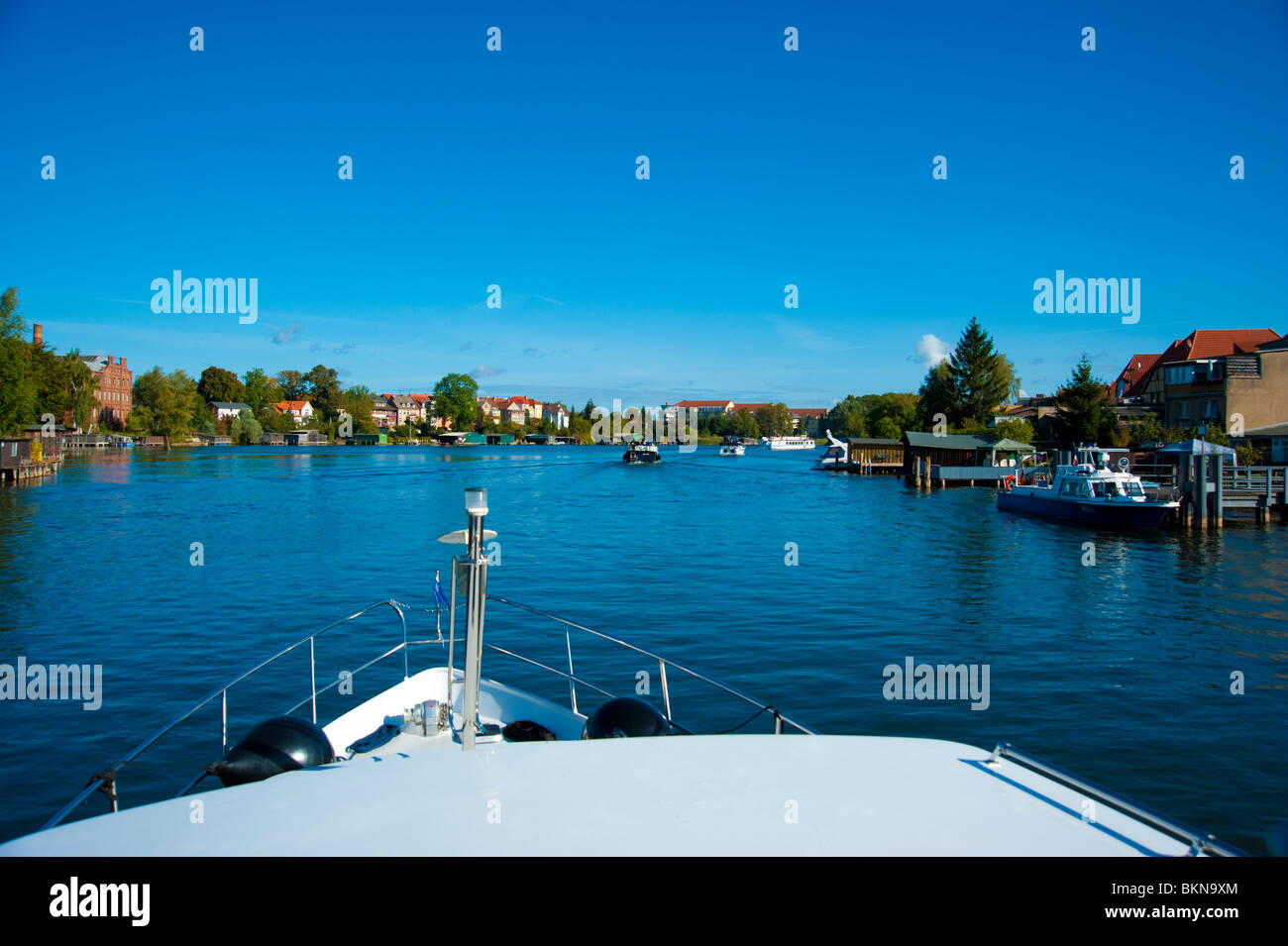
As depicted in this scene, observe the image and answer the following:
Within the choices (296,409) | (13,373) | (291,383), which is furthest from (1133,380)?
Answer: (291,383)

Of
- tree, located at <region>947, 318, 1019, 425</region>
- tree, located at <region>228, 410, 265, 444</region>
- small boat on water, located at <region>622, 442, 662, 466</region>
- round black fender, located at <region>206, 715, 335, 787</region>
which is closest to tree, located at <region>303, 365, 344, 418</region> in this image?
tree, located at <region>228, 410, 265, 444</region>

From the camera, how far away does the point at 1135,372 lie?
85.2 meters

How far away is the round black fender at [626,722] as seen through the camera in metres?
6.71

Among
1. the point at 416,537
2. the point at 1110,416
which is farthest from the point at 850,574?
the point at 1110,416

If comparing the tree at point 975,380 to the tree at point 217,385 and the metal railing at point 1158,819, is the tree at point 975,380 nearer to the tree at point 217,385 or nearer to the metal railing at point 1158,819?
the metal railing at point 1158,819

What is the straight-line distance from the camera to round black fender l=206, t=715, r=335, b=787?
581 centimetres

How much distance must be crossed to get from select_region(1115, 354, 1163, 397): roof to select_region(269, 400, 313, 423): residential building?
156 meters

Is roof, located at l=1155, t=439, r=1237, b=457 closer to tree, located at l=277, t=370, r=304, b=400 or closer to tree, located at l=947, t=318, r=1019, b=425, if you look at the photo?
tree, located at l=947, t=318, r=1019, b=425

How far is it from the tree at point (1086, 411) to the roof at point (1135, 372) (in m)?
25.3

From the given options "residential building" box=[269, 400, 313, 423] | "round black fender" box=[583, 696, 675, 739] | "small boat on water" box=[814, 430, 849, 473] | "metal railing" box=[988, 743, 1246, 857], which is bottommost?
"round black fender" box=[583, 696, 675, 739]

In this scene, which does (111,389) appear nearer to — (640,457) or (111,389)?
(111,389)

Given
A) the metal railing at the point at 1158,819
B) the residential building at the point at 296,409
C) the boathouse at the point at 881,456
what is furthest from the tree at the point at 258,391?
the metal railing at the point at 1158,819

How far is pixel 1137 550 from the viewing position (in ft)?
98.6

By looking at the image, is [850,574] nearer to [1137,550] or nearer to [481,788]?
[1137,550]
